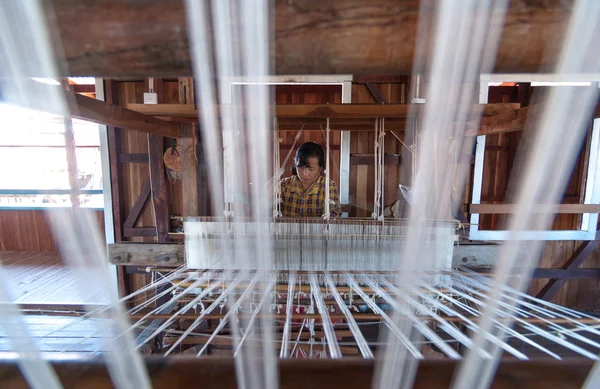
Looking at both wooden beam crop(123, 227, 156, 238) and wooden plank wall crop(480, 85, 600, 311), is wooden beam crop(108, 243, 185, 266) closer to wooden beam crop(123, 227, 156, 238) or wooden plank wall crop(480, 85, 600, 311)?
wooden beam crop(123, 227, 156, 238)

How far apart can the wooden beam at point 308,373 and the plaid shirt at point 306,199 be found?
61.7 inches

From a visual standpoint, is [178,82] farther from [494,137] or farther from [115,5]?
[494,137]

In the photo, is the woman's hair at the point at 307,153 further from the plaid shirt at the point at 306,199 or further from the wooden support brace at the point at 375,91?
the wooden support brace at the point at 375,91

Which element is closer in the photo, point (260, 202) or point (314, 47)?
point (314, 47)

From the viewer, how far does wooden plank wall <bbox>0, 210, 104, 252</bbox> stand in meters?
3.34

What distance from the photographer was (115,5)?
0.30 m

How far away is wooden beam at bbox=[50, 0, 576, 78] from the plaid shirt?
5.18 feet

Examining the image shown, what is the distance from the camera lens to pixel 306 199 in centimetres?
192

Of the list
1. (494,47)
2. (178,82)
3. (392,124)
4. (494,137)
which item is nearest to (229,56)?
(494,47)

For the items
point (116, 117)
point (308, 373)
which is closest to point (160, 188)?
point (116, 117)

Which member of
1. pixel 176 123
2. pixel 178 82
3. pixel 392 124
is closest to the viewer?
pixel 176 123

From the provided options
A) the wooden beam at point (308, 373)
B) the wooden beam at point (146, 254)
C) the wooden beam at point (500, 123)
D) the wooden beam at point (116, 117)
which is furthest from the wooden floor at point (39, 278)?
the wooden beam at point (500, 123)

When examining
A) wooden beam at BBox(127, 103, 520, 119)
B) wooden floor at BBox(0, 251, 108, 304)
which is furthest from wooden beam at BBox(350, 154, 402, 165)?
wooden floor at BBox(0, 251, 108, 304)

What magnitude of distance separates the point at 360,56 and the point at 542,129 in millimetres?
228
